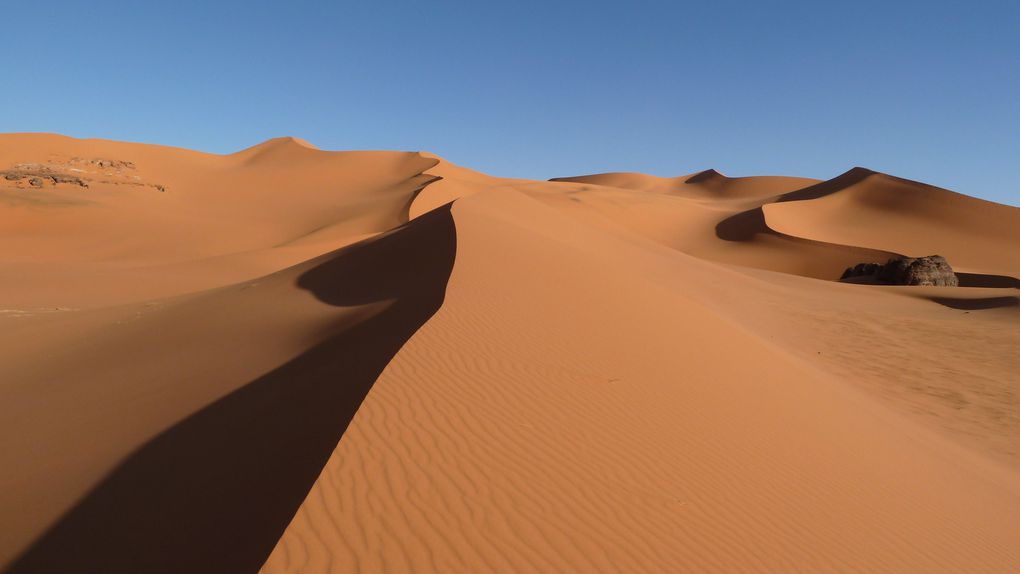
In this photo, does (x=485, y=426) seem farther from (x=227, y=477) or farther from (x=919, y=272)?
(x=919, y=272)

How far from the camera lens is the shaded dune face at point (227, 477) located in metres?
3.59

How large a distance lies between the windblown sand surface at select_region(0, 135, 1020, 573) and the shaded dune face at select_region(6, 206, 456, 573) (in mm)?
24

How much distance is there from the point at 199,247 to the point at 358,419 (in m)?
26.0

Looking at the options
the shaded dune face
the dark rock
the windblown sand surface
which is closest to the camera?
the windblown sand surface

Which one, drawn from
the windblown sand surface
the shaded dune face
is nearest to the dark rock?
the windblown sand surface

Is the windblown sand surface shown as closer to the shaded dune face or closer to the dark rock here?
the shaded dune face

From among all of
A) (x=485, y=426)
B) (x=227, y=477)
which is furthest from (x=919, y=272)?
(x=227, y=477)

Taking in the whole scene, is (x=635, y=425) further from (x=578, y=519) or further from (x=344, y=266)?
(x=344, y=266)

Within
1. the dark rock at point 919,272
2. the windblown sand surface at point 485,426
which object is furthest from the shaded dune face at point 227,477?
the dark rock at point 919,272

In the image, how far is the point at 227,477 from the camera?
424cm

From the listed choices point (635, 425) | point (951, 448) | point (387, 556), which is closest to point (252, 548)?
point (387, 556)

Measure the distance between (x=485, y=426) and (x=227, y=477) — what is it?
188cm

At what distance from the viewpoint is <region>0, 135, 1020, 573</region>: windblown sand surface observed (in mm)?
3418

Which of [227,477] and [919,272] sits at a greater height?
[919,272]
